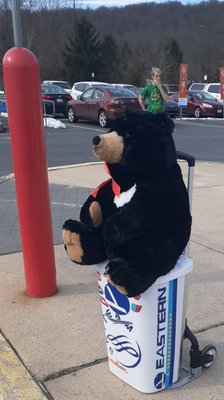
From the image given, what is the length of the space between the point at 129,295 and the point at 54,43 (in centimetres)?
6236

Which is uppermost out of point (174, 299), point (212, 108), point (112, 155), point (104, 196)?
point (112, 155)

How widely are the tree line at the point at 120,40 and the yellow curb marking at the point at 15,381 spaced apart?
33.3 metres

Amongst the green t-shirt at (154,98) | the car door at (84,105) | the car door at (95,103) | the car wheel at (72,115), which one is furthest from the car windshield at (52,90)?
the green t-shirt at (154,98)

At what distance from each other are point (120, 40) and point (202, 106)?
63502 mm

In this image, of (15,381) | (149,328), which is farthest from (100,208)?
(15,381)

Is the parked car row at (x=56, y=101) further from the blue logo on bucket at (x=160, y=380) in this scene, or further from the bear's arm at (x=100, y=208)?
the blue logo on bucket at (x=160, y=380)

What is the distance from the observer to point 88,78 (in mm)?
48969

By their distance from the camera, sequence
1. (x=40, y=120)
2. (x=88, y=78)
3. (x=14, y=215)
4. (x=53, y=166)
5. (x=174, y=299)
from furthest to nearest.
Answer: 1. (x=88, y=78)
2. (x=53, y=166)
3. (x=14, y=215)
4. (x=40, y=120)
5. (x=174, y=299)

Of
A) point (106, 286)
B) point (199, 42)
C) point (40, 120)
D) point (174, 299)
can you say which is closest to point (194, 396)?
point (174, 299)

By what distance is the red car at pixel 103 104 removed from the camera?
14.8 meters

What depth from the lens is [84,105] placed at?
1634cm

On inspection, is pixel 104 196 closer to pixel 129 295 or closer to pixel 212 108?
pixel 129 295

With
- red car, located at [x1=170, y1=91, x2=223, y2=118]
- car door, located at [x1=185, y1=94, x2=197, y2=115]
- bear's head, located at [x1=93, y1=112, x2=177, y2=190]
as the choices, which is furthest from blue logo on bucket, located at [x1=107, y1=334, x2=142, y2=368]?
car door, located at [x1=185, y1=94, x2=197, y2=115]

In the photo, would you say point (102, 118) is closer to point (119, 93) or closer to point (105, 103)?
point (105, 103)
